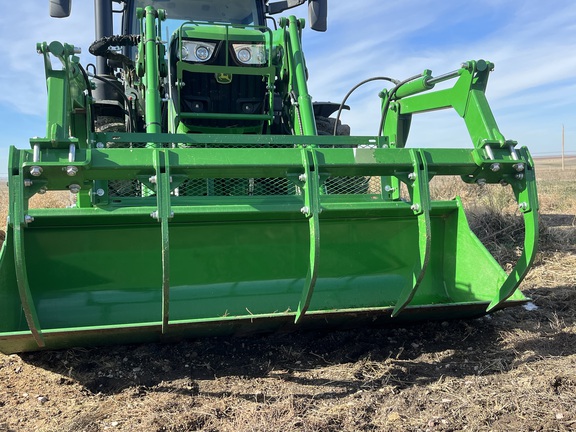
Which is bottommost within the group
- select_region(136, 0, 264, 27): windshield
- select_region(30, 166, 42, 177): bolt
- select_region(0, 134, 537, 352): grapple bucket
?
select_region(0, 134, 537, 352): grapple bucket

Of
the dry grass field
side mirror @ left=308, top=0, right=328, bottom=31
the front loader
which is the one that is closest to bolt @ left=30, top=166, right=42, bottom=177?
the front loader

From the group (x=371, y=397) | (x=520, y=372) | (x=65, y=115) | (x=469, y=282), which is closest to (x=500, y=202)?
(x=469, y=282)

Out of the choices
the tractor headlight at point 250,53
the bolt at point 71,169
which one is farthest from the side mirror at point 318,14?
the bolt at point 71,169

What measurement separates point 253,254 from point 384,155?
1207mm

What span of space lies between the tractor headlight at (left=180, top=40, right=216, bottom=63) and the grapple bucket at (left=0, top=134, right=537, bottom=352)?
1.12 metres

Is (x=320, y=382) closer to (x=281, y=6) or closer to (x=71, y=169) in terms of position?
(x=71, y=169)

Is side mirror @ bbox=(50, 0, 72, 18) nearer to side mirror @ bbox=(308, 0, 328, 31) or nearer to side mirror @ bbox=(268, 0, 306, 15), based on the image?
side mirror @ bbox=(308, 0, 328, 31)

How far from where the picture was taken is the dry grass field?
2502mm

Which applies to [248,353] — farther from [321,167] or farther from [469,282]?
[469,282]

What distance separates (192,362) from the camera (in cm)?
322

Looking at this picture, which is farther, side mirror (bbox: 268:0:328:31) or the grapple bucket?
side mirror (bbox: 268:0:328:31)

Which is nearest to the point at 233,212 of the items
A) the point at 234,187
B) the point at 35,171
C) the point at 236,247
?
the point at 236,247

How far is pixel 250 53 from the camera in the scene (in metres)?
4.57

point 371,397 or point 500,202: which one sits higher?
point 500,202
